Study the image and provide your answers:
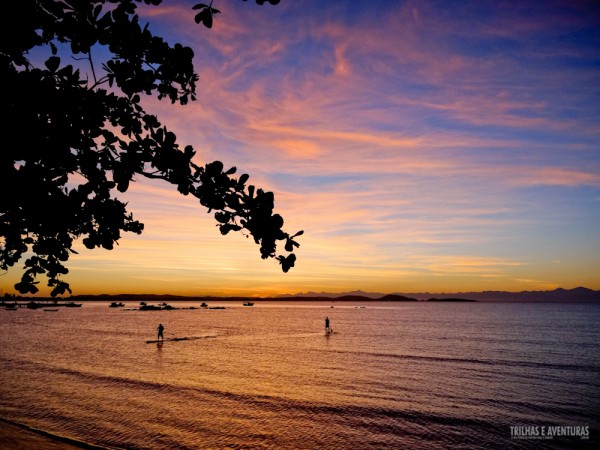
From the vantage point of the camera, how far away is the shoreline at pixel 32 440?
13606mm

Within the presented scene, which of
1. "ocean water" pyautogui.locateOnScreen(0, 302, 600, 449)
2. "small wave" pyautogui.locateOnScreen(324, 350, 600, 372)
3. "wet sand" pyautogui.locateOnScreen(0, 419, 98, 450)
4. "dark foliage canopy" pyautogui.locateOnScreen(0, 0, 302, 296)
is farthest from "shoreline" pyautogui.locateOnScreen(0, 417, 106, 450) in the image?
"small wave" pyautogui.locateOnScreen(324, 350, 600, 372)

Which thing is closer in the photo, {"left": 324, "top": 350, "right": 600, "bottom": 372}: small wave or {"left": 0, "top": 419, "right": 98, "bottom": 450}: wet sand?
{"left": 0, "top": 419, "right": 98, "bottom": 450}: wet sand

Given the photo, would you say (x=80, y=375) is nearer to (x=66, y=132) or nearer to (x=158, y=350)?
(x=158, y=350)

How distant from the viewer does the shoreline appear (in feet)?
44.6

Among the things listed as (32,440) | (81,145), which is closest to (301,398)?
(32,440)

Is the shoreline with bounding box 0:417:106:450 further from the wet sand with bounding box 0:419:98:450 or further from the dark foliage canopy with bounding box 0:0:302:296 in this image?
the dark foliage canopy with bounding box 0:0:302:296

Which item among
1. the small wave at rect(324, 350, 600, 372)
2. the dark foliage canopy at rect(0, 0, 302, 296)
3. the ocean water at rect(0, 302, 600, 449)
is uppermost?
the dark foliage canopy at rect(0, 0, 302, 296)

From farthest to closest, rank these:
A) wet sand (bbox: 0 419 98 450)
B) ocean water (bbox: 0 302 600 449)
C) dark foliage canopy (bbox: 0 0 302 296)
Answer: ocean water (bbox: 0 302 600 449)
wet sand (bbox: 0 419 98 450)
dark foliage canopy (bbox: 0 0 302 296)

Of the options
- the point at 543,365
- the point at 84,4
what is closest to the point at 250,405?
the point at 84,4

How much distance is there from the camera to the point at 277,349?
43781 millimetres

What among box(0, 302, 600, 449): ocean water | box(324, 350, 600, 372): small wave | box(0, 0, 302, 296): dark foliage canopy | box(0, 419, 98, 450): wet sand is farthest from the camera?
box(324, 350, 600, 372): small wave

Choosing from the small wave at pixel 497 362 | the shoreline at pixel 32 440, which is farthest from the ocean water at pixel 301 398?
the shoreline at pixel 32 440

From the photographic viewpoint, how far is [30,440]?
46.8ft

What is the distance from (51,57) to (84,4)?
70 cm
